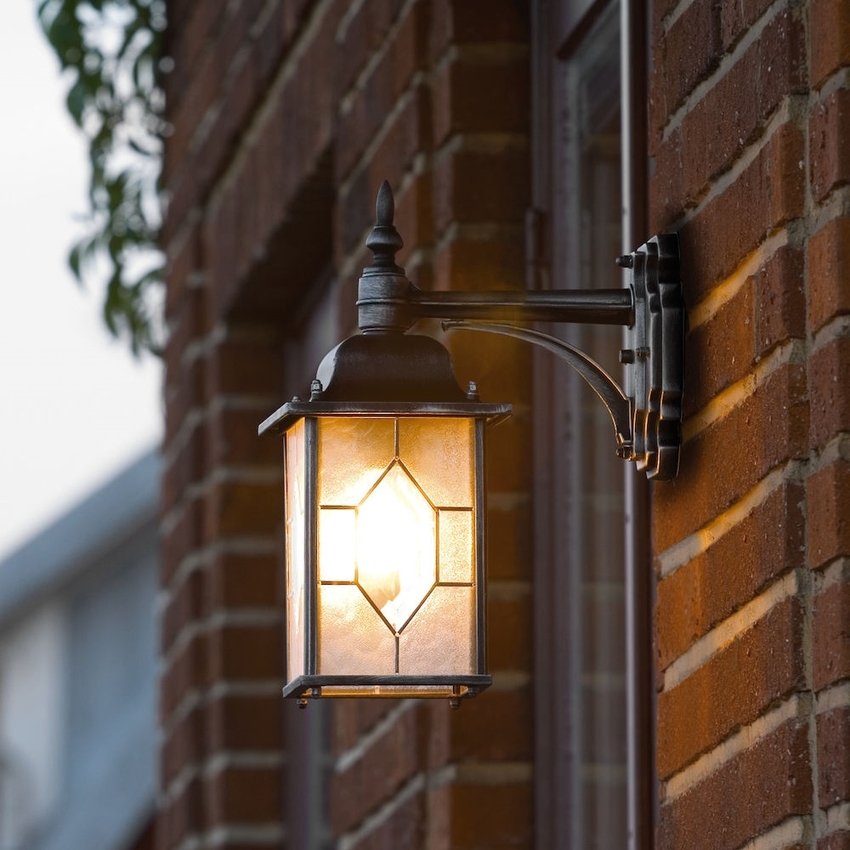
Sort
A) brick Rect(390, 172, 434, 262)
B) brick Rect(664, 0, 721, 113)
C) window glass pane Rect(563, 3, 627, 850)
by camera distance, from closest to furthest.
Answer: brick Rect(664, 0, 721, 113) < window glass pane Rect(563, 3, 627, 850) < brick Rect(390, 172, 434, 262)

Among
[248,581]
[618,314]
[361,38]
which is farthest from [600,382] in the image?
[248,581]

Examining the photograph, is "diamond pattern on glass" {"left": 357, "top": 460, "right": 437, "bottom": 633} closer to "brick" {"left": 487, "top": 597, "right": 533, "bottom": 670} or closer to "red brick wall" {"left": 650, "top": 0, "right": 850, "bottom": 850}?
"red brick wall" {"left": 650, "top": 0, "right": 850, "bottom": 850}

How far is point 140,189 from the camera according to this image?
526 cm

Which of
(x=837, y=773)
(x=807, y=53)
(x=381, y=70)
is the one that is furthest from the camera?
(x=381, y=70)

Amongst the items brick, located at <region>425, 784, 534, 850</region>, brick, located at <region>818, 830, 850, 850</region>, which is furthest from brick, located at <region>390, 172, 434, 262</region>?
brick, located at <region>818, 830, 850, 850</region>

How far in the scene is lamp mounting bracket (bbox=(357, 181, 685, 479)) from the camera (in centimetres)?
206

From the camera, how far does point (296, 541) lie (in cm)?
208

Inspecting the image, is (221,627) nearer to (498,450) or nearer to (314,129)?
(314,129)

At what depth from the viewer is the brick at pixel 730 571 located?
1.75 meters

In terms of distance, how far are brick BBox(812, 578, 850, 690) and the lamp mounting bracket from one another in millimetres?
390

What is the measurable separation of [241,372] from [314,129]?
0.92 metres

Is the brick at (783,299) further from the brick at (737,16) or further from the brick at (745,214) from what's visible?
the brick at (737,16)

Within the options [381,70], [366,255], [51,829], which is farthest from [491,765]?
[51,829]

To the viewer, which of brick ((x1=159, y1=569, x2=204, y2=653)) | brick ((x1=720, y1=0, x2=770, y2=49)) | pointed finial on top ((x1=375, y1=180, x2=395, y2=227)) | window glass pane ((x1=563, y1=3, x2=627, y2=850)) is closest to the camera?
brick ((x1=720, y1=0, x2=770, y2=49))
